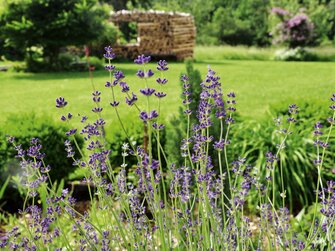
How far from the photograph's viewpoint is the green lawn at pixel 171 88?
10.2 meters

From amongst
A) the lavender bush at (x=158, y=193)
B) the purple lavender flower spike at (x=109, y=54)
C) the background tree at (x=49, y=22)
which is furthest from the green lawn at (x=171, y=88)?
the purple lavender flower spike at (x=109, y=54)

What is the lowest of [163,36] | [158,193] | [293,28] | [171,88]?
[171,88]

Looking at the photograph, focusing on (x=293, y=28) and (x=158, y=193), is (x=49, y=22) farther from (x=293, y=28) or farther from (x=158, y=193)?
(x=158, y=193)

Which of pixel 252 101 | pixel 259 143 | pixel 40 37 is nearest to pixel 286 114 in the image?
pixel 259 143

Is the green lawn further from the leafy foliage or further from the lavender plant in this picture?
the lavender plant

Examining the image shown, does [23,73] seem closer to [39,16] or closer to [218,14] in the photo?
[39,16]

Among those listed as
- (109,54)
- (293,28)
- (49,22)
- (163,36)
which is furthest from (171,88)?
(293,28)

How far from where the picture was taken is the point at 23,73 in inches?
637

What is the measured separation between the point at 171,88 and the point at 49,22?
18.0 feet

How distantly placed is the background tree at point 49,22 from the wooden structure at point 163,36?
5134mm

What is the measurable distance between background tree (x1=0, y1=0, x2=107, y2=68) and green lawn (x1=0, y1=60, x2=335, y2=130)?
3.83 ft

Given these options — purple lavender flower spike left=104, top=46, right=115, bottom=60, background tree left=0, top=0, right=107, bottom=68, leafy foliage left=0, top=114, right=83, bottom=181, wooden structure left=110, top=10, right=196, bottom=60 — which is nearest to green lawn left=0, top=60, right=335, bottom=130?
background tree left=0, top=0, right=107, bottom=68

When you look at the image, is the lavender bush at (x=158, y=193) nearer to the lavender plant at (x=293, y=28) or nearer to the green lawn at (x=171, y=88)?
the green lawn at (x=171, y=88)

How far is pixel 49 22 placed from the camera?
16.0 m
